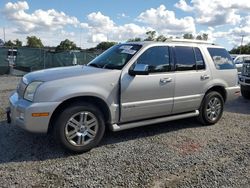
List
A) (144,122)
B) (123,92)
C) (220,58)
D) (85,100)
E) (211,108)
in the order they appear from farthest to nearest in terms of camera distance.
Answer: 1. (220,58)
2. (211,108)
3. (144,122)
4. (123,92)
5. (85,100)

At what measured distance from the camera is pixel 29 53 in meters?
17.7

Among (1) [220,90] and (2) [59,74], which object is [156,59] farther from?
(1) [220,90]

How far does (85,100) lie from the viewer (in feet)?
14.9

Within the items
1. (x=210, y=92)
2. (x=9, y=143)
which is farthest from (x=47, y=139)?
(x=210, y=92)

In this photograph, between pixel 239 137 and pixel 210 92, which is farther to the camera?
pixel 210 92

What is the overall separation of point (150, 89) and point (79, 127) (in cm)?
143

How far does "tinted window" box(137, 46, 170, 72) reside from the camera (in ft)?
16.6

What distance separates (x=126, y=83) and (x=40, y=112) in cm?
146

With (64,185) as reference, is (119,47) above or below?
above

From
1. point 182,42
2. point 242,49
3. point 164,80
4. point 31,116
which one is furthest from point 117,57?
point 242,49

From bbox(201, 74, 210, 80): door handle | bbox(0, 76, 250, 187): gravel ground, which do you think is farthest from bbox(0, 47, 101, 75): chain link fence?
bbox(201, 74, 210, 80): door handle

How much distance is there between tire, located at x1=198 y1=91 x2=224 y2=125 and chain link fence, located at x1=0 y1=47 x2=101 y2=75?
515 inches

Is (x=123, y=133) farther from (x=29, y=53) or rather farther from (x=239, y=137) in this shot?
(x=29, y=53)

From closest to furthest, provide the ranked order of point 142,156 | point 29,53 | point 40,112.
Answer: point 40,112, point 142,156, point 29,53
